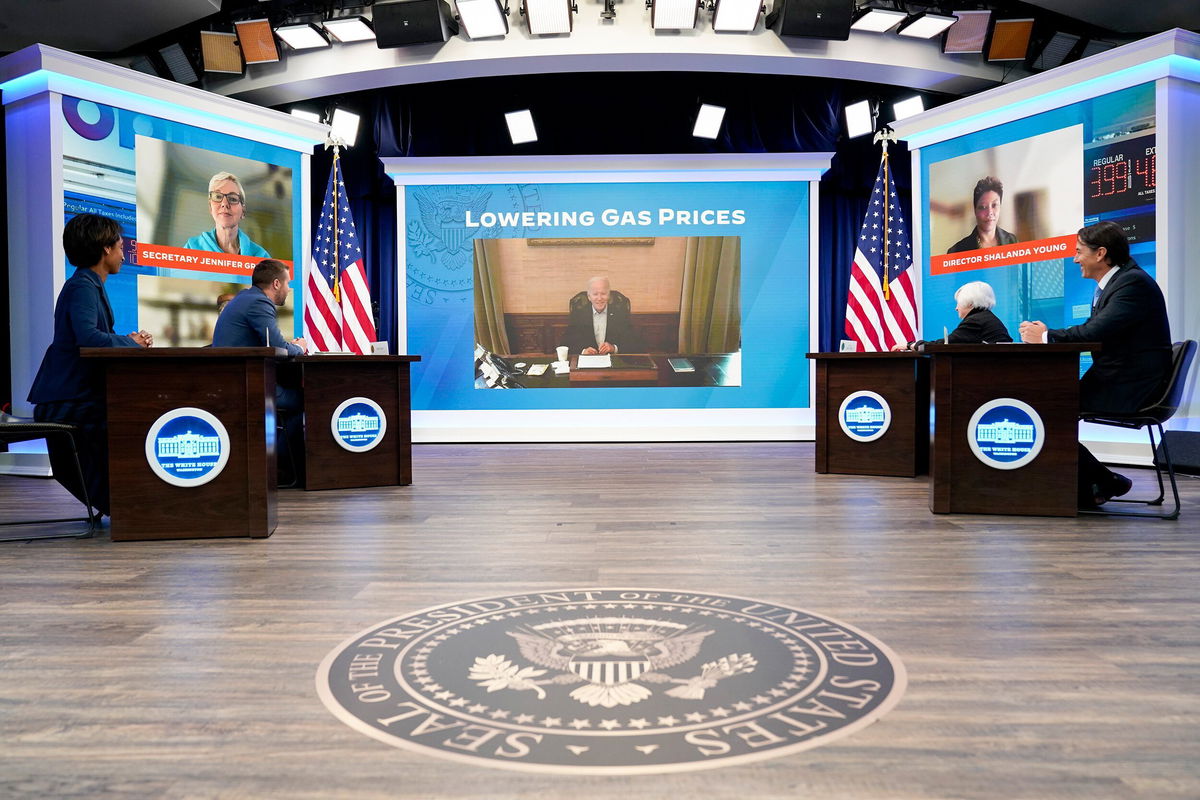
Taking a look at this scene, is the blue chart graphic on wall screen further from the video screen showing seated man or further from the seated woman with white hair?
the seated woman with white hair

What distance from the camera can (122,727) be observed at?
153 cm

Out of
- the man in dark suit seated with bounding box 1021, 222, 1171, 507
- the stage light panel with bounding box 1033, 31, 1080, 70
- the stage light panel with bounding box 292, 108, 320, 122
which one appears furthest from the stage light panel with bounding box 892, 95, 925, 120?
the stage light panel with bounding box 292, 108, 320, 122

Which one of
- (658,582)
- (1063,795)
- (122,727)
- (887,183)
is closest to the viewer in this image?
(1063,795)

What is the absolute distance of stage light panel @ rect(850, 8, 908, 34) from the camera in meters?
6.87

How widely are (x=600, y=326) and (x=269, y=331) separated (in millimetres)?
4648

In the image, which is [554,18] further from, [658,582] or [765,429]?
[658,582]

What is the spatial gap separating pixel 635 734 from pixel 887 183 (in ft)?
23.1

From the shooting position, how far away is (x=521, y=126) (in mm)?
8195

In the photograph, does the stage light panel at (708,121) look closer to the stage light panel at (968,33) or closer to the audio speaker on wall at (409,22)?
the stage light panel at (968,33)

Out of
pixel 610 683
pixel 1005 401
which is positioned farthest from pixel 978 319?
pixel 610 683

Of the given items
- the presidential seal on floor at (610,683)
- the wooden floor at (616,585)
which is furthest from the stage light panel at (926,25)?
the presidential seal on floor at (610,683)

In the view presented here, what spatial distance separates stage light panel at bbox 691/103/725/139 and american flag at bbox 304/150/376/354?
11.5 ft

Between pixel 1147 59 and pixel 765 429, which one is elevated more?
pixel 1147 59

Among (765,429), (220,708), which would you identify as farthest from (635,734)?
(765,429)
